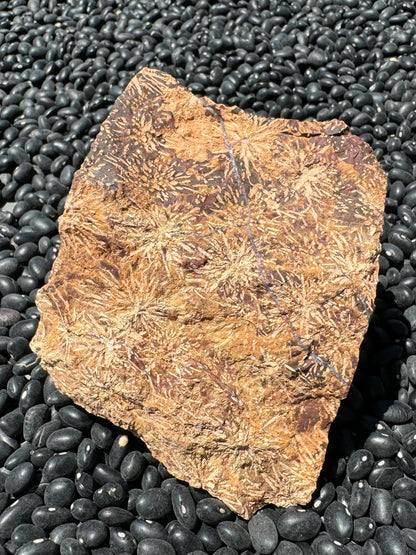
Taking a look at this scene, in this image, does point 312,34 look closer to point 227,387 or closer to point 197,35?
point 197,35

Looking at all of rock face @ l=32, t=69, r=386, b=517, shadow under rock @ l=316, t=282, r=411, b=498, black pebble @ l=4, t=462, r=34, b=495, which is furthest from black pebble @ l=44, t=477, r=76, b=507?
shadow under rock @ l=316, t=282, r=411, b=498

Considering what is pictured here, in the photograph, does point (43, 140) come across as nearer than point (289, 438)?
No

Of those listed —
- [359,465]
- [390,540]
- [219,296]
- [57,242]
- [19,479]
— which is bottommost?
[390,540]

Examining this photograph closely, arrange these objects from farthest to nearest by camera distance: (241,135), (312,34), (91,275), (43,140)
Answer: (312,34)
(43,140)
(241,135)
(91,275)

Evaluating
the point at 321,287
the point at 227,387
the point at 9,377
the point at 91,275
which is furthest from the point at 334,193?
the point at 9,377

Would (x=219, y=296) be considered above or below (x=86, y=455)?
above

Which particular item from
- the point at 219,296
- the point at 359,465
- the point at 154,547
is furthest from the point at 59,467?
the point at 359,465

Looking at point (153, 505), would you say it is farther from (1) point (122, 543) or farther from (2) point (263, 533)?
(2) point (263, 533)

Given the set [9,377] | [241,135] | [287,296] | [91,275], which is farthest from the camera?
[9,377]
